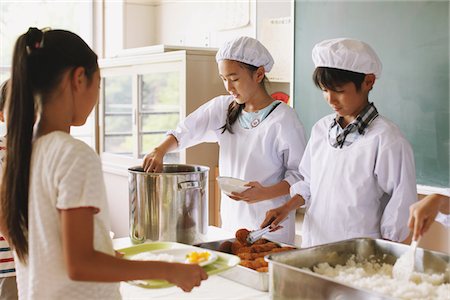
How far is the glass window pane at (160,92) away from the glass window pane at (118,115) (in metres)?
0.23

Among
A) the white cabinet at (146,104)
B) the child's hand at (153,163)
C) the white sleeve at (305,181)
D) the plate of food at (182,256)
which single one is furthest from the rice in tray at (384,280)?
the white cabinet at (146,104)

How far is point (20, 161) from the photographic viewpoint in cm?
105

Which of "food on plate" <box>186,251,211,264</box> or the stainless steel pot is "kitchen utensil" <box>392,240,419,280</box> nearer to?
"food on plate" <box>186,251,211,264</box>

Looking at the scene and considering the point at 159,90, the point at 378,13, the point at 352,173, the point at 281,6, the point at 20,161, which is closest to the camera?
the point at 20,161

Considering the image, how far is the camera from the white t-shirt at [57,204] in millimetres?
1004

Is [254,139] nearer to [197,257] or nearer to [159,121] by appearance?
[197,257]

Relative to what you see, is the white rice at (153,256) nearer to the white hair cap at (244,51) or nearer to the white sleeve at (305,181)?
the white sleeve at (305,181)

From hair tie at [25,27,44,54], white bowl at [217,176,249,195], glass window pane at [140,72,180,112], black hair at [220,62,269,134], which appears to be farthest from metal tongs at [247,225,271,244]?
glass window pane at [140,72,180,112]

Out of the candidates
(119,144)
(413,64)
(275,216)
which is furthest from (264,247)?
(119,144)

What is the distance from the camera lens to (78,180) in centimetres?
100

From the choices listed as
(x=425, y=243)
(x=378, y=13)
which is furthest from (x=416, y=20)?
(x=425, y=243)

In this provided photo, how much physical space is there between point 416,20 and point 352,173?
953 mm

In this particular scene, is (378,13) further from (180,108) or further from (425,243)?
(180,108)

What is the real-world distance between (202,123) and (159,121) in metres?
1.59
